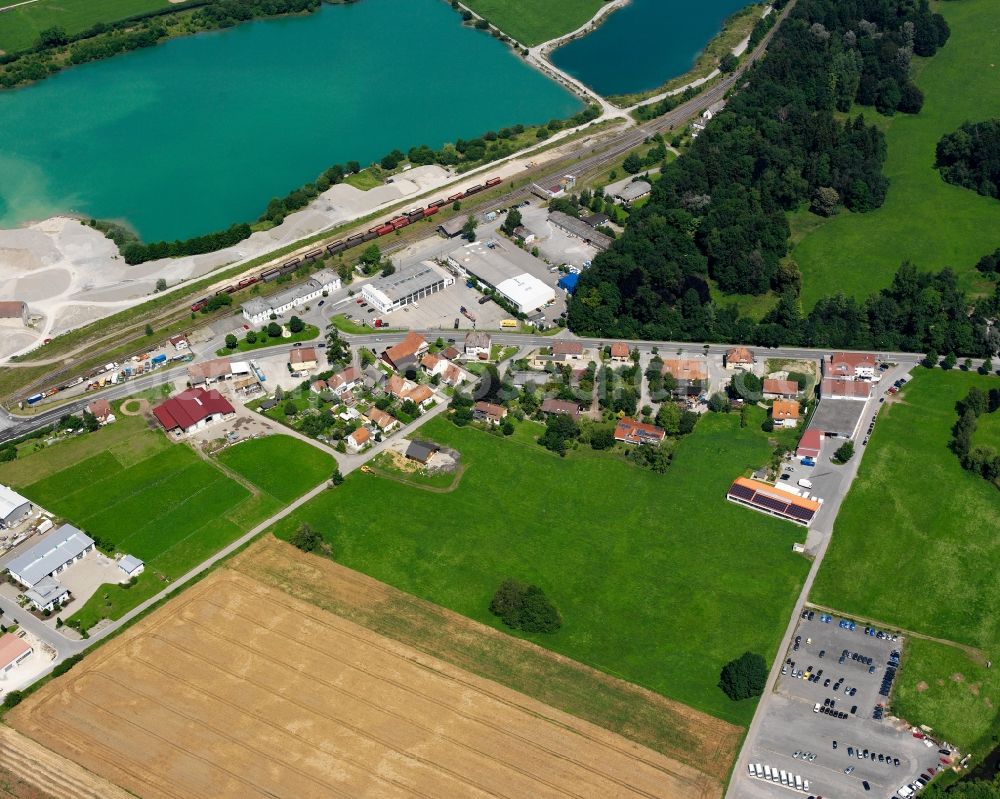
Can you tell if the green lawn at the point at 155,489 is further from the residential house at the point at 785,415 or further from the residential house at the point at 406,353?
the residential house at the point at 785,415

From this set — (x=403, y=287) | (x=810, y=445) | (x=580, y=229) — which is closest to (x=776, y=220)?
(x=580, y=229)

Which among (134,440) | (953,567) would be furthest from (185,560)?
(953,567)

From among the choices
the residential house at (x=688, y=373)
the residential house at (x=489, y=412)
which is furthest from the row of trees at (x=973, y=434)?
the residential house at (x=489, y=412)

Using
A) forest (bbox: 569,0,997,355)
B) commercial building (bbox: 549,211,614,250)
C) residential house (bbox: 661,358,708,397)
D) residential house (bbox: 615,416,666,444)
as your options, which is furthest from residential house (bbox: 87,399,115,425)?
commercial building (bbox: 549,211,614,250)

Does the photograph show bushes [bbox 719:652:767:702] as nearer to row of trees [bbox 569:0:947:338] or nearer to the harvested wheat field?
the harvested wheat field

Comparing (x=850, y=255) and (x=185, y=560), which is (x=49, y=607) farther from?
(x=850, y=255)

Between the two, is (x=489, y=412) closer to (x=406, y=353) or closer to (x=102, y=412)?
(x=406, y=353)
